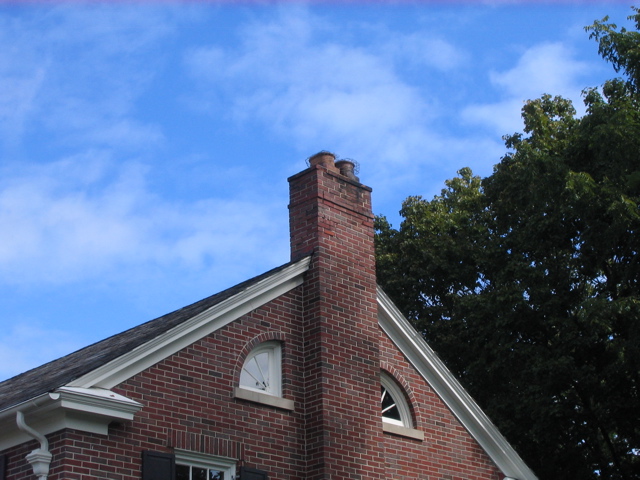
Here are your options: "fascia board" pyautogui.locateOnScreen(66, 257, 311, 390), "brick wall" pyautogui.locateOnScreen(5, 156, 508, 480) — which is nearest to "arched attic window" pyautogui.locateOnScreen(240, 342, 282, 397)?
"brick wall" pyautogui.locateOnScreen(5, 156, 508, 480)

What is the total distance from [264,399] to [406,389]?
3.10m

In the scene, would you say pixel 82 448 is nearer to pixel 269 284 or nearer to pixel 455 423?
pixel 269 284

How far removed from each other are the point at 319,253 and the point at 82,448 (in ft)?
16.4

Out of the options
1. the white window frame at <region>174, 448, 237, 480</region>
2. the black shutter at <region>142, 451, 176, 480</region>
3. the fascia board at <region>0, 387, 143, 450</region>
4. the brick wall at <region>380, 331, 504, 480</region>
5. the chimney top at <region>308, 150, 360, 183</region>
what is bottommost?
the black shutter at <region>142, 451, 176, 480</region>

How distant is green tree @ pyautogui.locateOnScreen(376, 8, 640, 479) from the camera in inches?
835

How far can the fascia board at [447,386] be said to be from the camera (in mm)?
15219

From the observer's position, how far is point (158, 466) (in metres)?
11.3

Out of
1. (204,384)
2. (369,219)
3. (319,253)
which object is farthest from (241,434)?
(369,219)

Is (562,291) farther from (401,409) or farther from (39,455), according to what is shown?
(39,455)

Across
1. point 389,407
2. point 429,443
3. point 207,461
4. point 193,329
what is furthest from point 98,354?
point 429,443

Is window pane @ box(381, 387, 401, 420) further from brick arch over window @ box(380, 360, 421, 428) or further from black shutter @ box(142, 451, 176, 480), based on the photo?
black shutter @ box(142, 451, 176, 480)

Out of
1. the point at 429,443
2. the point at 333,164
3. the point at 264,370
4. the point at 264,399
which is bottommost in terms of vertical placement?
the point at 429,443

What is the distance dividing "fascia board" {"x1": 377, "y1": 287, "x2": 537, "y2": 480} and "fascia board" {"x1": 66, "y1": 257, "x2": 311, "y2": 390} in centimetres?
200

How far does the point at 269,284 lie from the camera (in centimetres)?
1351
